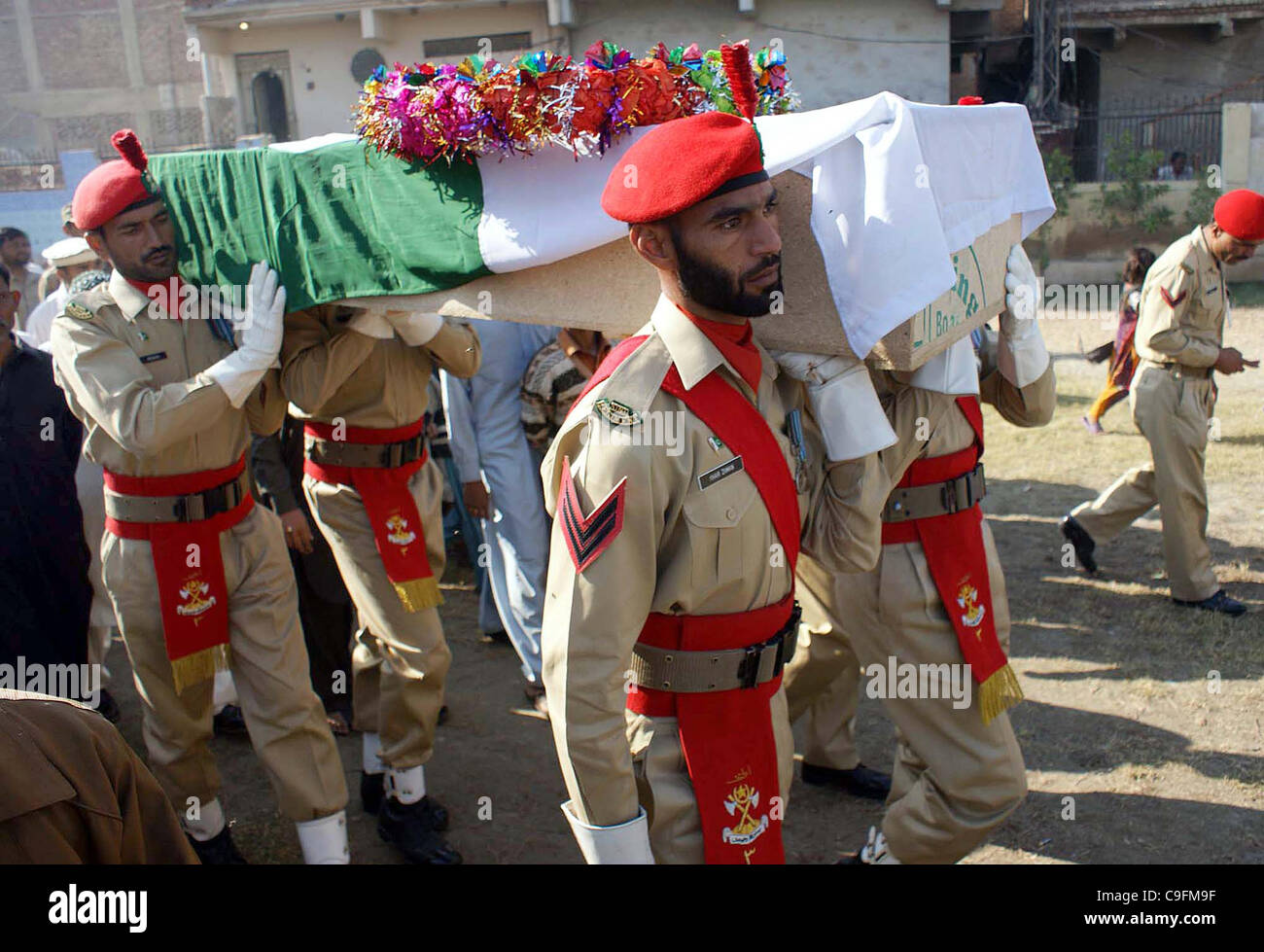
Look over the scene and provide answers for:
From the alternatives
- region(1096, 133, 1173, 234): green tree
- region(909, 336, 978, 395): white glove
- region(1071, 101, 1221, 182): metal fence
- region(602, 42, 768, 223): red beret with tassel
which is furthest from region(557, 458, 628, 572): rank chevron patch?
region(1071, 101, 1221, 182): metal fence

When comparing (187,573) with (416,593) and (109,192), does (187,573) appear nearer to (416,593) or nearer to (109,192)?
(416,593)

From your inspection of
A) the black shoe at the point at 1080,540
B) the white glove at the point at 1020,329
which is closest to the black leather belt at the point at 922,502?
the white glove at the point at 1020,329

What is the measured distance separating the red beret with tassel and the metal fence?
1858 centimetres

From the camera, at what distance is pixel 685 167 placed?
7.76 feet

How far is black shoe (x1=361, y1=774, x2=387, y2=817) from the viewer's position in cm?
466

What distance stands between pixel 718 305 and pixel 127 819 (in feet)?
4.90

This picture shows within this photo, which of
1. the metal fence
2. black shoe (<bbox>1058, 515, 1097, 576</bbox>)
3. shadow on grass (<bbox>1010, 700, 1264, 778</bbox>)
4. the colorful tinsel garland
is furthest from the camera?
the metal fence

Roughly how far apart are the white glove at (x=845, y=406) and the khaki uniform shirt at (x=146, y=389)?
1.91m

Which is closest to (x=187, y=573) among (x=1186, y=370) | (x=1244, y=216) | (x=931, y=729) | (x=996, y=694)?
(x=931, y=729)

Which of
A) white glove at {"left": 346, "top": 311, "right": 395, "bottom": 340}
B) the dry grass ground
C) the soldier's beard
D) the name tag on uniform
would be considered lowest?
the dry grass ground

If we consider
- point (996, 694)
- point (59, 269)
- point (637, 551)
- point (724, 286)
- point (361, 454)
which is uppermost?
point (724, 286)

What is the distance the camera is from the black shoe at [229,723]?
17.6 feet

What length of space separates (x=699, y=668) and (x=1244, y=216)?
15.8 ft

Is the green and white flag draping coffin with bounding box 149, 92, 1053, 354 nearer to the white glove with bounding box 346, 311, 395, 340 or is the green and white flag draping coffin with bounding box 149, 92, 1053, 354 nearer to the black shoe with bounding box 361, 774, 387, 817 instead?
the white glove with bounding box 346, 311, 395, 340
